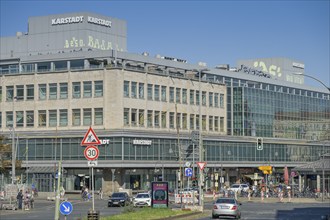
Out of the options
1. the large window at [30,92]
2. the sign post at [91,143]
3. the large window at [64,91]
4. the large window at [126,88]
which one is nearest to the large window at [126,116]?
the large window at [126,88]

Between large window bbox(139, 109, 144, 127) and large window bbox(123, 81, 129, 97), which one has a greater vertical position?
large window bbox(123, 81, 129, 97)

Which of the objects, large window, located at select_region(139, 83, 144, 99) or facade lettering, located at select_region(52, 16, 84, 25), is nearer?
large window, located at select_region(139, 83, 144, 99)

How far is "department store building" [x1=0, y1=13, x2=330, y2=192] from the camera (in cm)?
9875

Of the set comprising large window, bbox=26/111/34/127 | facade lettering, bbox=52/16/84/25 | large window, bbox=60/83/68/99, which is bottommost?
large window, bbox=26/111/34/127

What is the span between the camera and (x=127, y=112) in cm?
9988

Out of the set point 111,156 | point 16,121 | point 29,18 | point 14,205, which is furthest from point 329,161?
point 29,18

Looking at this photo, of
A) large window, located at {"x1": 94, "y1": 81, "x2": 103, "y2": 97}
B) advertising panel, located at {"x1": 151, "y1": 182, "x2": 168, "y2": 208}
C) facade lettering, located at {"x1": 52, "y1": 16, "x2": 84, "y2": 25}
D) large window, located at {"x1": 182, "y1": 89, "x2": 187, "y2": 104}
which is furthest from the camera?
facade lettering, located at {"x1": 52, "y1": 16, "x2": 84, "y2": 25}

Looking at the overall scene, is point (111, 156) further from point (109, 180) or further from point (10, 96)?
point (10, 96)

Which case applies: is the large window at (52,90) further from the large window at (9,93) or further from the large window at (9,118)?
the large window at (9,118)

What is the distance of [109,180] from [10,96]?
70.1 ft

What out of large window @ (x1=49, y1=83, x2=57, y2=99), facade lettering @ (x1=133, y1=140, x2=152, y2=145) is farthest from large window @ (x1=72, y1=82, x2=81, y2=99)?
facade lettering @ (x1=133, y1=140, x2=152, y2=145)

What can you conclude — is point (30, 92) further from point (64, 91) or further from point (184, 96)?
point (184, 96)

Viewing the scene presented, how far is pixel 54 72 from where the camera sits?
338ft

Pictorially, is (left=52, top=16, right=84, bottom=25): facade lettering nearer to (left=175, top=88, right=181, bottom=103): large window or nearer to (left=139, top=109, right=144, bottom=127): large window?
(left=175, top=88, right=181, bottom=103): large window
